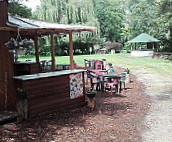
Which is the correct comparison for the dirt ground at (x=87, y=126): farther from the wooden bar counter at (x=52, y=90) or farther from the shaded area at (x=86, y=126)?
the wooden bar counter at (x=52, y=90)

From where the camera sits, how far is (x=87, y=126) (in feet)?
15.2

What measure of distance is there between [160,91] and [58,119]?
4.78m

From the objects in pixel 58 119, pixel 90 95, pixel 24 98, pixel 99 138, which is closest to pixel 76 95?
pixel 90 95

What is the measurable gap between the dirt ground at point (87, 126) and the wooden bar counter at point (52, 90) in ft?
0.74

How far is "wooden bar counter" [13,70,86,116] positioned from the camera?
16.5 feet

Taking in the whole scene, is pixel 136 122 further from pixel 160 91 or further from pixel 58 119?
pixel 160 91

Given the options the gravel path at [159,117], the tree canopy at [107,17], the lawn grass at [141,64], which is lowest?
the gravel path at [159,117]

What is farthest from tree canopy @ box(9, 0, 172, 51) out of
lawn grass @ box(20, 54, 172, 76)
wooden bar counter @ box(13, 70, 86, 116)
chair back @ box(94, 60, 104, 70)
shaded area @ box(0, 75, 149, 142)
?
shaded area @ box(0, 75, 149, 142)

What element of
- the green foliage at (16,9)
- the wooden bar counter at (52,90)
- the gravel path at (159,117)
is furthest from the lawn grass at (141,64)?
the wooden bar counter at (52,90)

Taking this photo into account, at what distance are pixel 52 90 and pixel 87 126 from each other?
4.71ft

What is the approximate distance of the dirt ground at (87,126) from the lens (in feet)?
13.3

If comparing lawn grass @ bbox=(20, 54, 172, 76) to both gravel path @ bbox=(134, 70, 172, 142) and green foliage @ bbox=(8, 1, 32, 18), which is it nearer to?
gravel path @ bbox=(134, 70, 172, 142)

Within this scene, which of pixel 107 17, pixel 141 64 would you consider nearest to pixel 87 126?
pixel 141 64

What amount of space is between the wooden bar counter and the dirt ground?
0.74 feet
